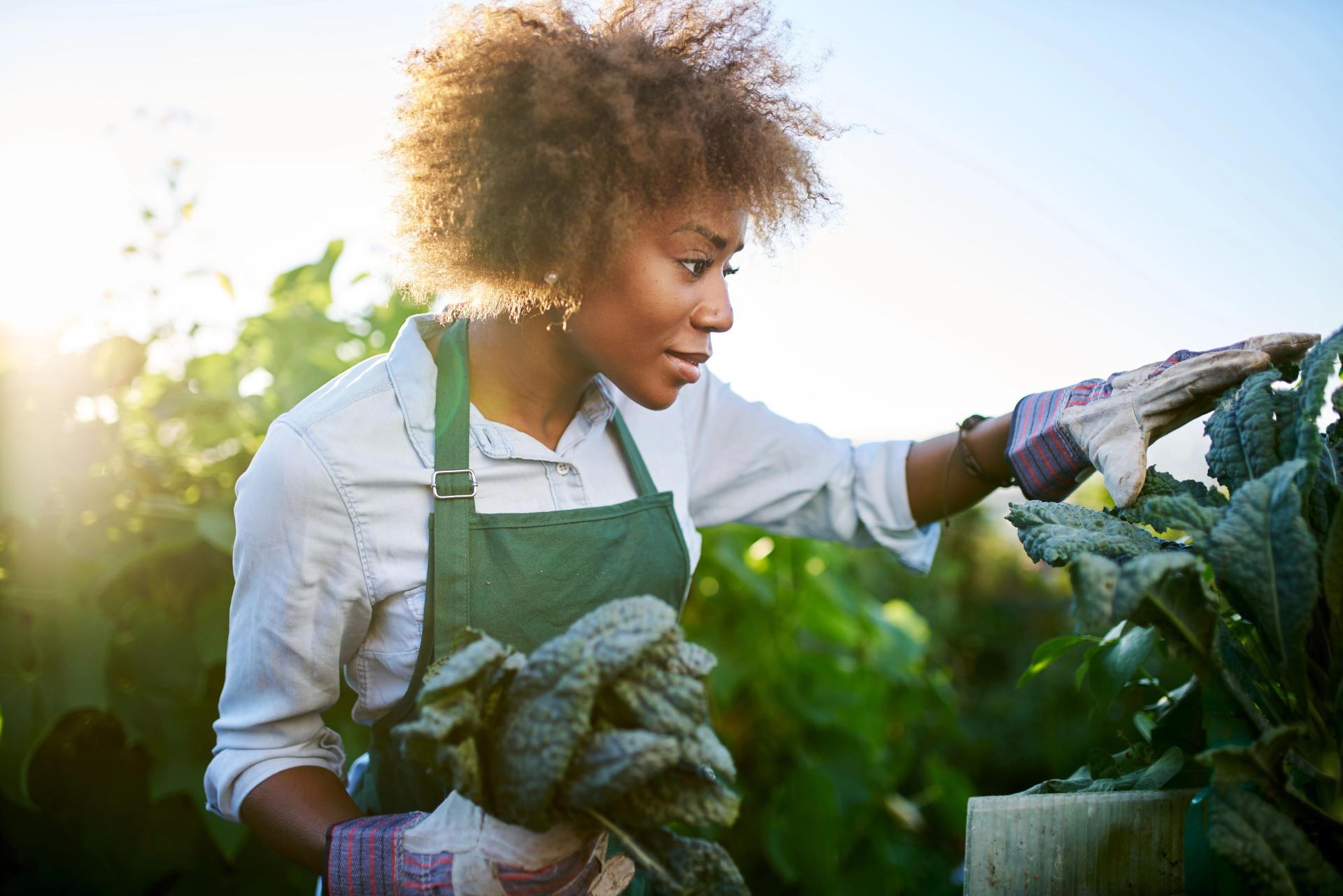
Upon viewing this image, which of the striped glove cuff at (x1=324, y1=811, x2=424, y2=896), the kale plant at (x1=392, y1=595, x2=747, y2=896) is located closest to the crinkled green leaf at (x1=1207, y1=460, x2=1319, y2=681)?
the kale plant at (x1=392, y1=595, x2=747, y2=896)

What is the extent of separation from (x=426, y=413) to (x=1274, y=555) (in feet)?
3.43

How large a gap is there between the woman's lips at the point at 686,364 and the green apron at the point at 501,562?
0.76 feet

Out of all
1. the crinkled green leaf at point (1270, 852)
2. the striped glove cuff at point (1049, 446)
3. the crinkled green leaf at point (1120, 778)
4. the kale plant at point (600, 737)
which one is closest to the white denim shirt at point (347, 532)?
the kale plant at point (600, 737)

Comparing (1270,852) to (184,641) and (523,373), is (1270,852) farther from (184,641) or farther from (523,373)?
(184,641)

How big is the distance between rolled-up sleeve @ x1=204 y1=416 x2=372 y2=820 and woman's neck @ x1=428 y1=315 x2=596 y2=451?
28cm

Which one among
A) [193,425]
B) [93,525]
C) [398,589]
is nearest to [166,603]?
[93,525]

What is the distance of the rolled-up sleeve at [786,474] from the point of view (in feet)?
5.49

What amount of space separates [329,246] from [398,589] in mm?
1531

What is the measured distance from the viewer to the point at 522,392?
4.56ft

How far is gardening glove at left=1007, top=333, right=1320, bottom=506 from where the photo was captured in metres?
1.13

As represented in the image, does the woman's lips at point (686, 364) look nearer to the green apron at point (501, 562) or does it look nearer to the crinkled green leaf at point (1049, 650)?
the green apron at point (501, 562)

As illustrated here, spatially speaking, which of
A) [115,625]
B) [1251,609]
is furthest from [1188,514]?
[115,625]

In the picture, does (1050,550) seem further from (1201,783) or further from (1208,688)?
(1201,783)

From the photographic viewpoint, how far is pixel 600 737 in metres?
0.81
